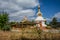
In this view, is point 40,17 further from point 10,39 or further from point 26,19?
point 10,39

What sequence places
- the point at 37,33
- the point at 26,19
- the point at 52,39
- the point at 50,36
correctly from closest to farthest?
the point at 37,33 < the point at 52,39 < the point at 50,36 < the point at 26,19

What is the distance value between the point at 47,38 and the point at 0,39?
92.6 inches

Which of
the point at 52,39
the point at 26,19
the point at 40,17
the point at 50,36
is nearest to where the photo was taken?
the point at 52,39

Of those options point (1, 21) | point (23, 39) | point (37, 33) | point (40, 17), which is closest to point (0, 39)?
point (23, 39)

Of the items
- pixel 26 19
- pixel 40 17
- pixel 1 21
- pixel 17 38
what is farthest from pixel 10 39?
pixel 1 21

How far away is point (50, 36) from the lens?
319 inches

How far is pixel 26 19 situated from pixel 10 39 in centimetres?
1491

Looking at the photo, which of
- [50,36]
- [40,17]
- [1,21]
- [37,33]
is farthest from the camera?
[1,21]

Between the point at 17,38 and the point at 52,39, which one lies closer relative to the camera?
the point at 52,39

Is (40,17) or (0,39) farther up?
(40,17)

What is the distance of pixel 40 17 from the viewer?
25.0 metres

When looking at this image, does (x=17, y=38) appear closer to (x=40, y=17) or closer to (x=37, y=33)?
(x=37, y=33)

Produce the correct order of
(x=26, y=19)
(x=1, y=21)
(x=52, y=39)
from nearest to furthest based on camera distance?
(x=52, y=39)
(x=26, y=19)
(x=1, y=21)

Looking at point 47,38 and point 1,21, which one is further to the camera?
point 1,21
